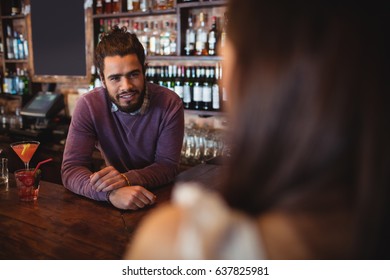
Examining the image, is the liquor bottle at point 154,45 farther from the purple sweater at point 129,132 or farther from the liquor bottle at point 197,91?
the purple sweater at point 129,132

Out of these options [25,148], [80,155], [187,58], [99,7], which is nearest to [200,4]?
[187,58]

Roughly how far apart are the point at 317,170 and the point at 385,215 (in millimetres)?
133

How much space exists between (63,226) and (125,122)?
2.66ft

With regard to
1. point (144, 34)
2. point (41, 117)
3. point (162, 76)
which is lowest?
point (41, 117)

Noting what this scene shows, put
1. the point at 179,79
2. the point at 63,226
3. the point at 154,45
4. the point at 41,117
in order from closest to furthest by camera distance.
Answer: the point at 63,226, the point at 179,79, the point at 154,45, the point at 41,117

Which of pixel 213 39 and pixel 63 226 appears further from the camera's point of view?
pixel 213 39

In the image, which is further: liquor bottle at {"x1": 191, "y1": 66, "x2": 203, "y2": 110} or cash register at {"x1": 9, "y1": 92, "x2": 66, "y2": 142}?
cash register at {"x1": 9, "y1": 92, "x2": 66, "y2": 142}

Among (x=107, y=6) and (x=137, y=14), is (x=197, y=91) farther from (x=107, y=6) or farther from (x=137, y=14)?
(x=107, y=6)

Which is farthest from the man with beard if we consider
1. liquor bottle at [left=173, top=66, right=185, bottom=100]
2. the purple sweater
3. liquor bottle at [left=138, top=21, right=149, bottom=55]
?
liquor bottle at [left=138, top=21, right=149, bottom=55]

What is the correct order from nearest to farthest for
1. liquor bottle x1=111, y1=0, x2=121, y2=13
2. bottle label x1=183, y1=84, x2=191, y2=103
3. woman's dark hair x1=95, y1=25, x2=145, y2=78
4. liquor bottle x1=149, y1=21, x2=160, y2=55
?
woman's dark hair x1=95, y1=25, x2=145, y2=78
bottle label x1=183, y1=84, x2=191, y2=103
liquor bottle x1=149, y1=21, x2=160, y2=55
liquor bottle x1=111, y1=0, x2=121, y2=13

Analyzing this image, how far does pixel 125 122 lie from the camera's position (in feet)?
6.36

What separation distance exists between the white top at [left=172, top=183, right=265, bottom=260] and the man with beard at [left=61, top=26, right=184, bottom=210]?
3.45 feet

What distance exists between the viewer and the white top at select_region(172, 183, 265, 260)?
0.53 m

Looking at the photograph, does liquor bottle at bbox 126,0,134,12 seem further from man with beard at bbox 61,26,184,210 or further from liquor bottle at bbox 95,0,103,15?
man with beard at bbox 61,26,184,210
